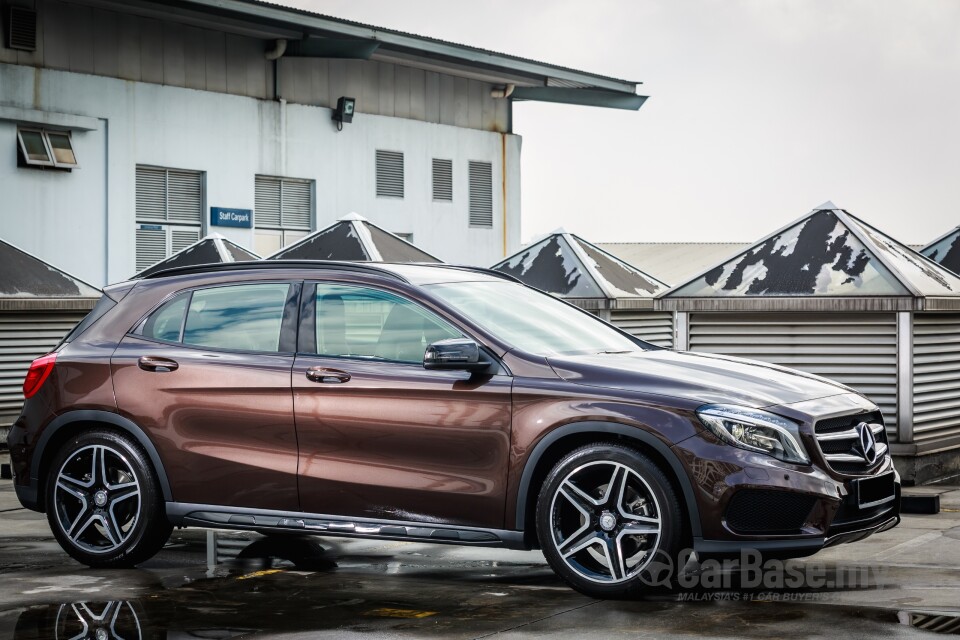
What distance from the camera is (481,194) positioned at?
38844 millimetres

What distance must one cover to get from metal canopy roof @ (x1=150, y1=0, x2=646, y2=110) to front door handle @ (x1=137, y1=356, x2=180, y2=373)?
2199 centimetres

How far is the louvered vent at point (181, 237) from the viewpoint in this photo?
30.7 m

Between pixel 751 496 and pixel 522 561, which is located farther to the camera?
pixel 522 561

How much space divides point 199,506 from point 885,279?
20.1ft

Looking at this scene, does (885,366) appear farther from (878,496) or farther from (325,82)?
(325,82)

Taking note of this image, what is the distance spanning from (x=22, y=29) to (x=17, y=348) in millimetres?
14956

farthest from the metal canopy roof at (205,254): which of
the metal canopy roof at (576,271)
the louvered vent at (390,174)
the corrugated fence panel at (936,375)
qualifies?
the louvered vent at (390,174)

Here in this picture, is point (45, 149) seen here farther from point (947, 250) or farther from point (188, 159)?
point (947, 250)

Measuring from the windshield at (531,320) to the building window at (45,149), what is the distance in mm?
21567

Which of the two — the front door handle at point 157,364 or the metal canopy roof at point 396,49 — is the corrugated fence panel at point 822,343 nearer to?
the front door handle at point 157,364

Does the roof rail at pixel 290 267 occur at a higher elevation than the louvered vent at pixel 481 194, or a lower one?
lower

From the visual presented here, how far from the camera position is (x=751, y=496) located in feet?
20.7

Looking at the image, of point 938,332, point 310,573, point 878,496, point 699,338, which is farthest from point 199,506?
point 938,332

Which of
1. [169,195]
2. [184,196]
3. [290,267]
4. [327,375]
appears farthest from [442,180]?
[327,375]
